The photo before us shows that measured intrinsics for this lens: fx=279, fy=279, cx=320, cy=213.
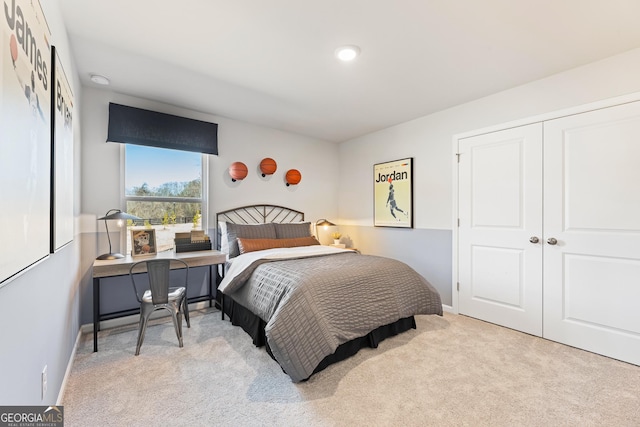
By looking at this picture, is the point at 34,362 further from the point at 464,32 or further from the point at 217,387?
the point at 464,32

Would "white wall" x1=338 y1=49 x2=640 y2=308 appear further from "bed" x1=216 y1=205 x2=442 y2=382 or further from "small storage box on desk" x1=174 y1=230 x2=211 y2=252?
"small storage box on desk" x1=174 y1=230 x2=211 y2=252

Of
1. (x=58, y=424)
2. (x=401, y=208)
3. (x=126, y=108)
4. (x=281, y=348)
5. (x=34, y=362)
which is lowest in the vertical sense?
(x=58, y=424)

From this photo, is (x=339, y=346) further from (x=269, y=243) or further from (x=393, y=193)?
(x=393, y=193)

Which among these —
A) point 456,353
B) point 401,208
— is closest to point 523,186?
point 401,208

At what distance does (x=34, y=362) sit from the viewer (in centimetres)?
126

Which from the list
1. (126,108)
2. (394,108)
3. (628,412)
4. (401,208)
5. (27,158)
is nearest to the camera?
(27,158)

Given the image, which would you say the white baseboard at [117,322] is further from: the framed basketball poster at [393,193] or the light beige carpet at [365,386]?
the framed basketball poster at [393,193]

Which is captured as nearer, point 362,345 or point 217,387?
point 217,387

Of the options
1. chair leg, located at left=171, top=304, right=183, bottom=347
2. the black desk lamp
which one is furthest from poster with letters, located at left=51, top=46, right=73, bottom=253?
chair leg, located at left=171, top=304, right=183, bottom=347

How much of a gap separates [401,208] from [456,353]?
6.52 feet

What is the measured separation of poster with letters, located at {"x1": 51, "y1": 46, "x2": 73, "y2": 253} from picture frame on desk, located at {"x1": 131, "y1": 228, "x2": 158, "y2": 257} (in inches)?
33.7

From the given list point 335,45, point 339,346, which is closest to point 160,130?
point 335,45

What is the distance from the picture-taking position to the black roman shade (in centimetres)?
295

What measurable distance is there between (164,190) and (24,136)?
2414 millimetres
